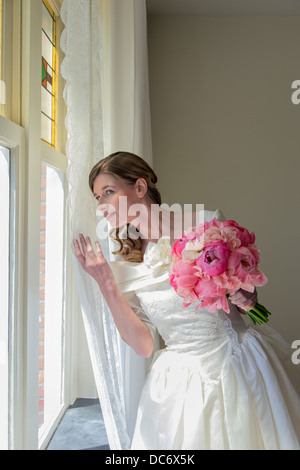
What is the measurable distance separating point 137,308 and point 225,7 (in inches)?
82.9

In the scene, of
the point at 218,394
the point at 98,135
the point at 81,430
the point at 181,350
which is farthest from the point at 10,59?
the point at 81,430

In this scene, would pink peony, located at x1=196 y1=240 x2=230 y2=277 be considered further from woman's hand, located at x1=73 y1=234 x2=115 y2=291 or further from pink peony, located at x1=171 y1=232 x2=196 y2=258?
woman's hand, located at x1=73 y1=234 x2=115 y2=291

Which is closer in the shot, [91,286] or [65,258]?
[91,286]

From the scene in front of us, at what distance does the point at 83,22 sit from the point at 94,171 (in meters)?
0.45

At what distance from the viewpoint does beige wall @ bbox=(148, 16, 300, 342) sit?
2.73 metres

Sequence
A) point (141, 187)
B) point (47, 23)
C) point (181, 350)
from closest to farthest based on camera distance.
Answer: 1. point (181, 350)
2. point (141, 187)
3. point (47, 23)

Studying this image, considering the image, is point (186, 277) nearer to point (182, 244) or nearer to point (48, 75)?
point (182, 244)

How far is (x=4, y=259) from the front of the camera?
1.29 m

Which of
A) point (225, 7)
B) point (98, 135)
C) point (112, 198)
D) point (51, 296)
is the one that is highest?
point (225, 7)

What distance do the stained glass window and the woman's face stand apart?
67cm

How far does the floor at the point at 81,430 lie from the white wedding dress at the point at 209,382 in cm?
67

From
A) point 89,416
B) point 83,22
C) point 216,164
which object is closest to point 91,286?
point 83,22

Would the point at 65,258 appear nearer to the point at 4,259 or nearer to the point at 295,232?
the point at 4,259

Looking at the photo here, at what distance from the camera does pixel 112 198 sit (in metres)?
1.30
